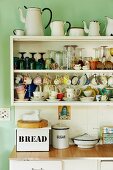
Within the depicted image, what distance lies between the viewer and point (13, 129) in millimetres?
3062

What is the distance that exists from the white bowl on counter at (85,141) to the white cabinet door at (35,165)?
1.14 feet

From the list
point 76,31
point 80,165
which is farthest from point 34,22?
point 80,165

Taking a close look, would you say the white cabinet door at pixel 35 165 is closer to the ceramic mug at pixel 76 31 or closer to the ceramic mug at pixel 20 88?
the ceramic mug at pixel 20 88

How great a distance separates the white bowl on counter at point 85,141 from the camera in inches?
114

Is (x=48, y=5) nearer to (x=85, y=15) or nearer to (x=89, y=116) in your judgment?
(x=85, y=15)

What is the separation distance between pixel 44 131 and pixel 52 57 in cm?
68

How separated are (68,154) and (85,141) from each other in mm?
239

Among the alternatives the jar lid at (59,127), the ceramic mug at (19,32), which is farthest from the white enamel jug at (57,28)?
the jar lid at (59,127)

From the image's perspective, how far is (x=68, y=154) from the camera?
107 inches

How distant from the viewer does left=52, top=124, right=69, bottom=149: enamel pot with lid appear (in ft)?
9.49

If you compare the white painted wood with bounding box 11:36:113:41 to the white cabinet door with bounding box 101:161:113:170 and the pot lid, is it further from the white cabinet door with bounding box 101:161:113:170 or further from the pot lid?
the white cabinet door with bounding box 101:161:113:170

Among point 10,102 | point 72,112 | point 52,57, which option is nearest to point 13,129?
point 10,102

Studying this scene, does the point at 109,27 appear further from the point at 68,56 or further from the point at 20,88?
the point at 20,88

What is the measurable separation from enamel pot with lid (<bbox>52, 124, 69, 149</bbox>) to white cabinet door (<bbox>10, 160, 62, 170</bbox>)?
0.91 feet
